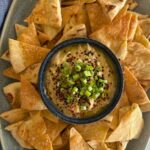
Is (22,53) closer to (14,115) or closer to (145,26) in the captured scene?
(14,115)

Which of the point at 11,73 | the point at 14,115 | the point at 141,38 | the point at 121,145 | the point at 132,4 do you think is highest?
the point at 132,4

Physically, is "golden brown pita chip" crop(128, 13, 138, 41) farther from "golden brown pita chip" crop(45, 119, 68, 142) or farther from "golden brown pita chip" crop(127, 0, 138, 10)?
"golden brown pita chip" crop(45, 119, 68, 142)

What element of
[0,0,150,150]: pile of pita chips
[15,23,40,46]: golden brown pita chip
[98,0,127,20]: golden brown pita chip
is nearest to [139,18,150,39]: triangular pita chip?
[0,0,150,150]: pile of pita chips

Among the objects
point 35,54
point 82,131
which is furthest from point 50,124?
point 35,54


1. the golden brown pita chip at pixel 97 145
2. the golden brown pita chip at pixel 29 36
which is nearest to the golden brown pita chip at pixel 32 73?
the golden brown pita chip at pixel 29 36

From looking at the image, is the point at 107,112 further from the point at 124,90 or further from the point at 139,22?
the point at 139,22

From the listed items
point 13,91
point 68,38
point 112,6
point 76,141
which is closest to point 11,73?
point 13,91
